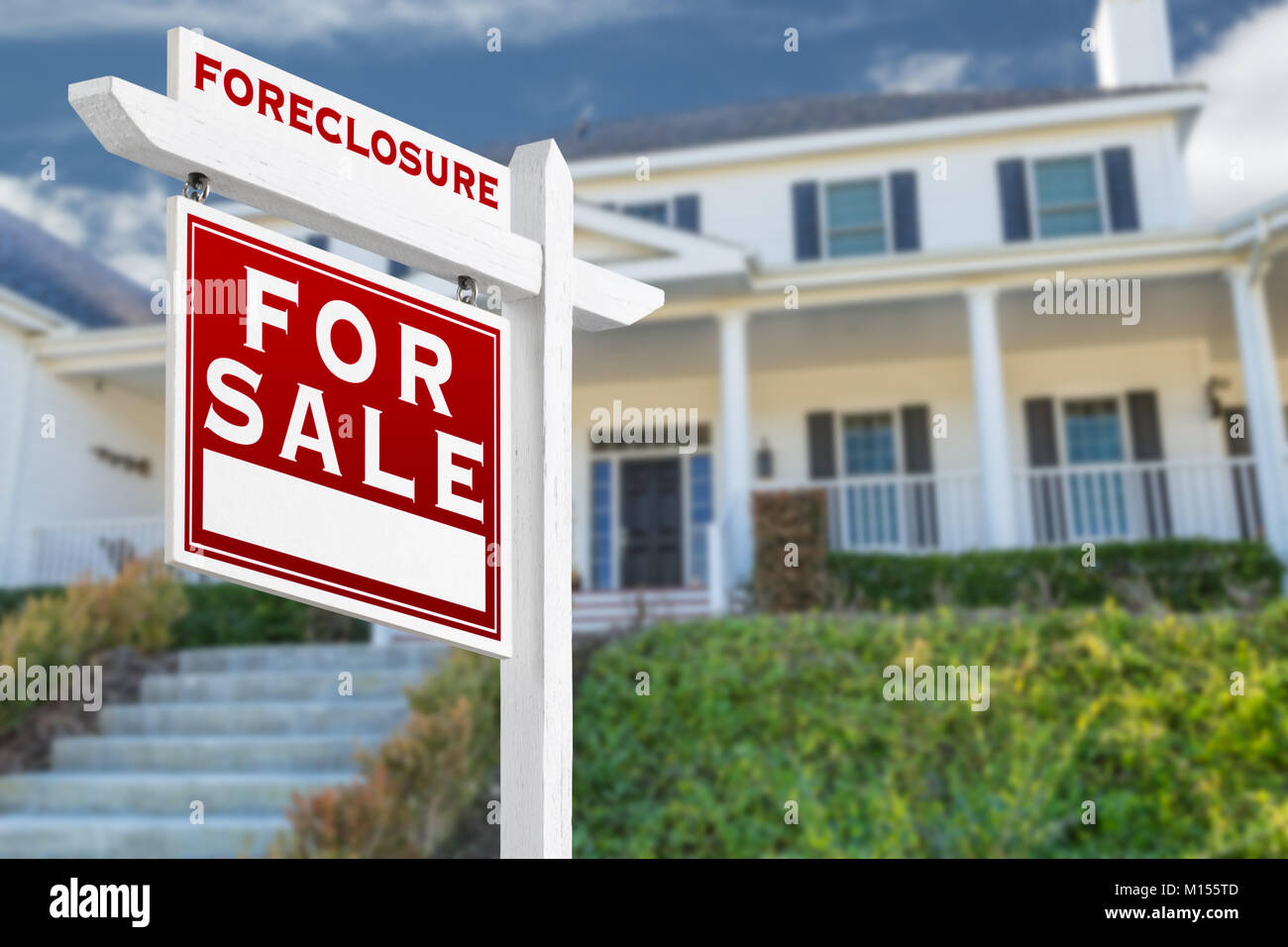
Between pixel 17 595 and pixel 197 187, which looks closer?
pixel 197 187

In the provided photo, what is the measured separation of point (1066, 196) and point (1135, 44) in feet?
10.6

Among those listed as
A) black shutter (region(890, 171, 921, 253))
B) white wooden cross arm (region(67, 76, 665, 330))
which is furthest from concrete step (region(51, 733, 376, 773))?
black shutter (region(890, 171, 921, 253))

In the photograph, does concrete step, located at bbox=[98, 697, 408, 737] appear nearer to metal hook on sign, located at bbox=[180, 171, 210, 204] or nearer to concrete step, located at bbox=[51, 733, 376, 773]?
concrete step, located at bbox=[51, 733, 376, 773]

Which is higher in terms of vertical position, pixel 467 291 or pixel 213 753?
pixel 467 291

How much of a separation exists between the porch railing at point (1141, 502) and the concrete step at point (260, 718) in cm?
684

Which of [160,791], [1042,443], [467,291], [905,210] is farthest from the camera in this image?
[905,210]

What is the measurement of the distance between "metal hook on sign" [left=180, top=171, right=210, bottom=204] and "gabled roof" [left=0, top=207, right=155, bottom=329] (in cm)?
1514

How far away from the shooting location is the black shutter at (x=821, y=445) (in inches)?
532

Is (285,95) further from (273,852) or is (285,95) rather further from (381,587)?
(273,852)

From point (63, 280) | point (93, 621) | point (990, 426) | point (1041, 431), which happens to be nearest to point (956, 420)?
point (1041, 431)

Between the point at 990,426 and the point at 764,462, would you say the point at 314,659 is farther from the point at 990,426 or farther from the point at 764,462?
the point at 990,426

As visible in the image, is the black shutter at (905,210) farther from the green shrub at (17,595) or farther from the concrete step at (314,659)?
the green shrub at (17,595)

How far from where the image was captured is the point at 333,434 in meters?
1.54

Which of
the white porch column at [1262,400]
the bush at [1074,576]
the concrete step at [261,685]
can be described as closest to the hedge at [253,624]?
the concrete step at [261,685]
